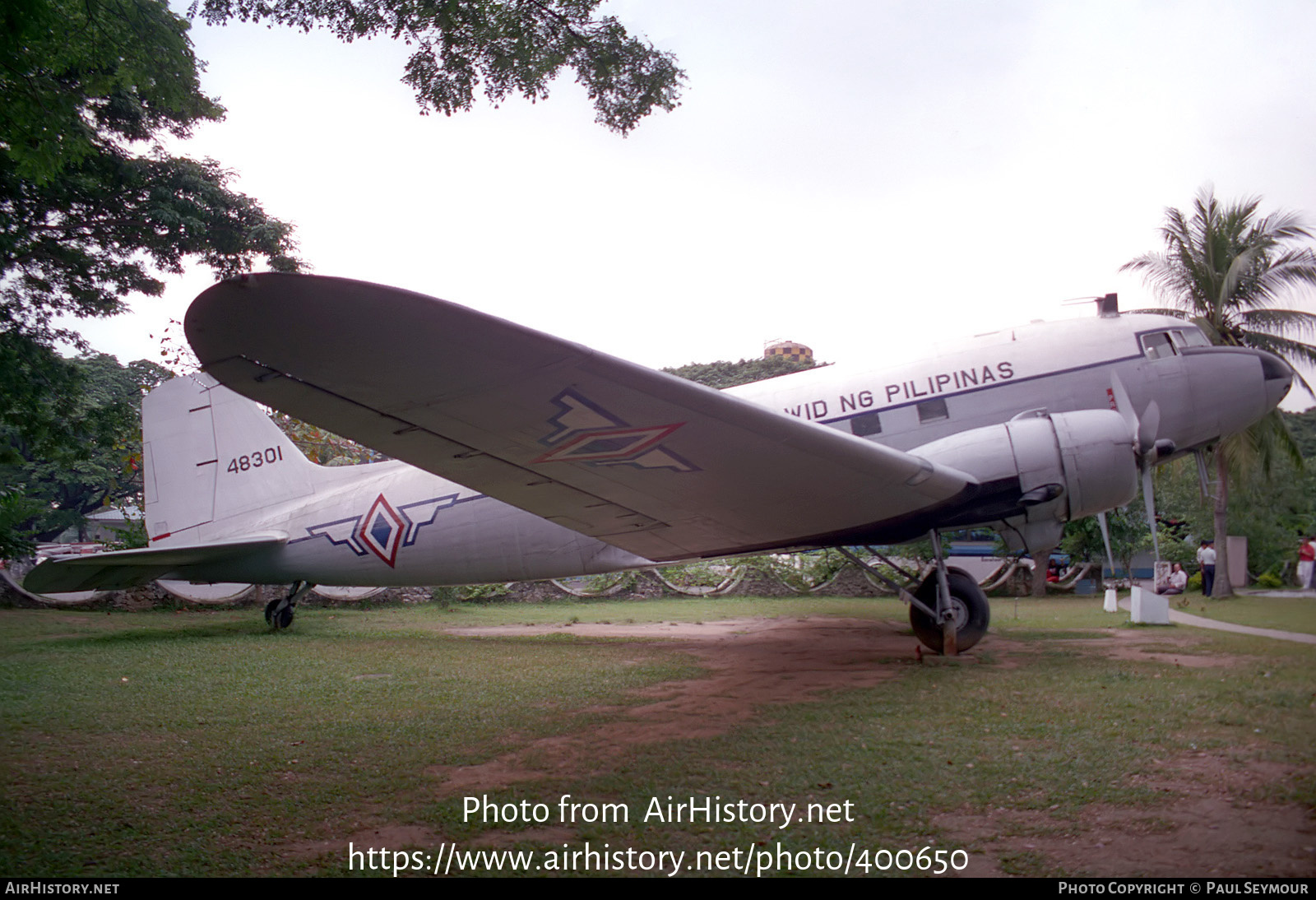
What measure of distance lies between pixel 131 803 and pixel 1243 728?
455 centimetres

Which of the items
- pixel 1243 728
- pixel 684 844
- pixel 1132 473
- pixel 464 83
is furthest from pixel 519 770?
pixel 1132 473

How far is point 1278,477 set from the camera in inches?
97.5

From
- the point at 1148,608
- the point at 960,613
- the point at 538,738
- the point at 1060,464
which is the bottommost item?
the point at 538,738

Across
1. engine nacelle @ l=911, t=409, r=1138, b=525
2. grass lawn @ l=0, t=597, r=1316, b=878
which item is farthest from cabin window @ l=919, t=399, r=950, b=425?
grass lawn @ l=0, t=597, r=1316, b=878

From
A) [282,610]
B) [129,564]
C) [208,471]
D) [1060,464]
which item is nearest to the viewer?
[1060,464]

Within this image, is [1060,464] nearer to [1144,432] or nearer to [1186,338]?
[1144,432]

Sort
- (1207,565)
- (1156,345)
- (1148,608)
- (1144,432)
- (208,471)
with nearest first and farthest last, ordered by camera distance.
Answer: (1207,565), (1148,608), (1144,432), (1156,345), (208,471)

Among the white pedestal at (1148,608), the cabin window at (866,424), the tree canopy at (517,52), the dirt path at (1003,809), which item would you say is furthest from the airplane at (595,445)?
the tree canopy at (517,52)

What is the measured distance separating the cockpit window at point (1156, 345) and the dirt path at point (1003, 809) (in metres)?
2.88

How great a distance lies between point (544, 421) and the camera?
398 centimetres

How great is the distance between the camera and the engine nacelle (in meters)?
6.23

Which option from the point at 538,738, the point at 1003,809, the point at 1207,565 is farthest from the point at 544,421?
the point at 1207,565

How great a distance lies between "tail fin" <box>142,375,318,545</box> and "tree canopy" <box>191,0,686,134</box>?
627 cm

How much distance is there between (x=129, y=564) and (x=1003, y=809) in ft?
32.1
